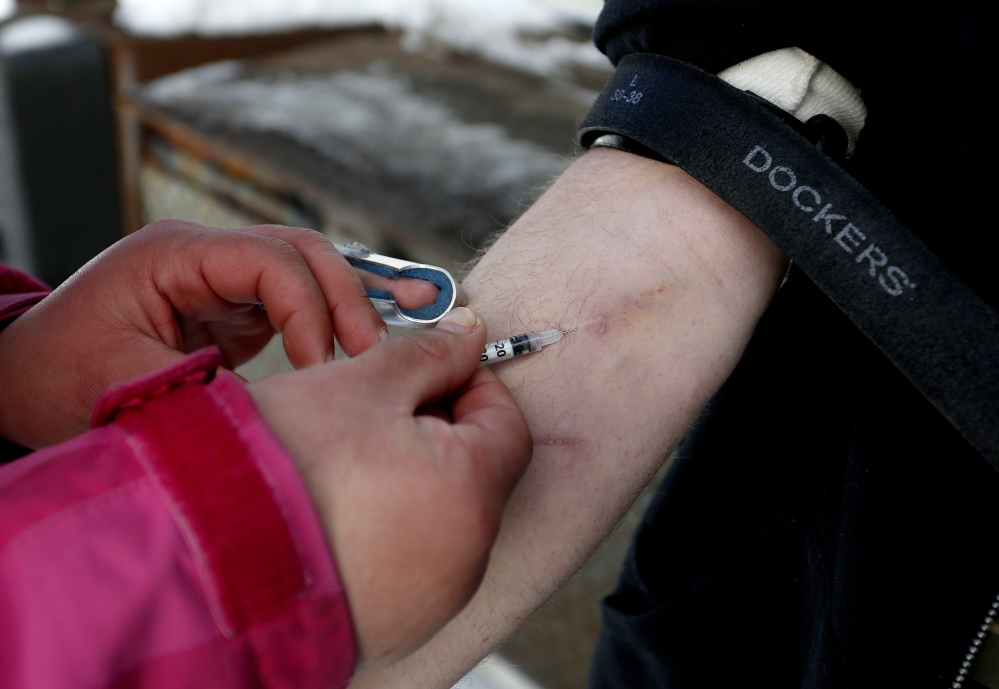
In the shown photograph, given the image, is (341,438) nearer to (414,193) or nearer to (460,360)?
(460,360)

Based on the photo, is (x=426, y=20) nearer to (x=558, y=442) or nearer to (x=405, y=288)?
(x=405, y=288)

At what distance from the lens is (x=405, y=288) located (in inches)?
28.3

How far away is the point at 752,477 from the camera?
0.73 meters

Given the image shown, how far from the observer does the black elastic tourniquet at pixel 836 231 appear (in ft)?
1.74

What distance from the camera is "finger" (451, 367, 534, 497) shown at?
0.49 metres

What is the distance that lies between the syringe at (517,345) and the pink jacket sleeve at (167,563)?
0.26 meters

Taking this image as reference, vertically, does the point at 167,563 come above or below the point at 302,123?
above

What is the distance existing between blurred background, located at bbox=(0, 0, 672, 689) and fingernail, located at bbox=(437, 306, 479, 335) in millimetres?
1014

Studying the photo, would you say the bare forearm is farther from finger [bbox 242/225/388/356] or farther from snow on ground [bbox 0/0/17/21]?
snow on ground [bbox 0/0/17/21]

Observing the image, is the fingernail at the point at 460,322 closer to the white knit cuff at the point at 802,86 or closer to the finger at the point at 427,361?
the finger at the point at 427,361

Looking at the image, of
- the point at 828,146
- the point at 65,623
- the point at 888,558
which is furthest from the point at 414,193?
the point at 65,623

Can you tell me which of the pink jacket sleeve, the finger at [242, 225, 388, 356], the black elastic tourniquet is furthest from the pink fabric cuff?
the black elastic tourniquet

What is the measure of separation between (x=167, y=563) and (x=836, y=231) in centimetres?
48

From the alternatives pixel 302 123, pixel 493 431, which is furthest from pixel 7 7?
pixel 493 431
